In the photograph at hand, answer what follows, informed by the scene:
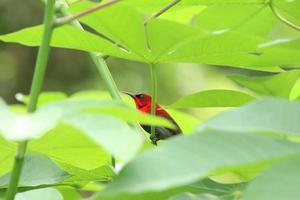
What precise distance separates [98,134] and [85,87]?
479 centimetres

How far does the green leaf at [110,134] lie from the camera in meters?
0.40

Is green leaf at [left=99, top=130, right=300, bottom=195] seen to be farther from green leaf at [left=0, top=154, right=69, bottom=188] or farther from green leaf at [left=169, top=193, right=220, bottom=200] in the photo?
green leaf at [left=0, top=154, right=69, bottom=188]

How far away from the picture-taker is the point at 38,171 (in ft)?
2.28

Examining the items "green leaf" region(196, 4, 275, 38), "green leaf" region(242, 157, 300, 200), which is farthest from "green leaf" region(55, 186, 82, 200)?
"green leaf" region(242, 157, 300, 200)

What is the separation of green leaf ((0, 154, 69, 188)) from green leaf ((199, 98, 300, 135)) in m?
0.26

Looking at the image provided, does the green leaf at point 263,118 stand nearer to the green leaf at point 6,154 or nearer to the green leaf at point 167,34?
the green leaf at point 167,34

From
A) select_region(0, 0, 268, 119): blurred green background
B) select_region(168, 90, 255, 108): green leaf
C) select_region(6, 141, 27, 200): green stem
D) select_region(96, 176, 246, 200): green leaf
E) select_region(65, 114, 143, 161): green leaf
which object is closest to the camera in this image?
select_region(65, 114, 143, 161): green leaf

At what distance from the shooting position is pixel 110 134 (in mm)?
416

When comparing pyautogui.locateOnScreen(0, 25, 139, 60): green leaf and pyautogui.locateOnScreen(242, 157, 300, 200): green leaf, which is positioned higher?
pyautogui.locateOnScreen(0, 25, 139, 60): green leaf

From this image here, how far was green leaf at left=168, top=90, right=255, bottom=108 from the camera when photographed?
77 centimetres

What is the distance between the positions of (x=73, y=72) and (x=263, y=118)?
569cm

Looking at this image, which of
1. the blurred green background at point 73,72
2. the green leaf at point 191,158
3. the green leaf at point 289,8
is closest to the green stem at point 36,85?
the green leaf at point 191,158

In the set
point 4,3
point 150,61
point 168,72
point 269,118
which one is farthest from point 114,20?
point 4,3

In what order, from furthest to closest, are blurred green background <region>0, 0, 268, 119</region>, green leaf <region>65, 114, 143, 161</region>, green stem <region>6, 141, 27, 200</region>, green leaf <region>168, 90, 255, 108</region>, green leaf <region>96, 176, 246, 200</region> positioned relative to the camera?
1. blurred green background <region>0, 0, 268, 119</region>
2. green leaf <region>168, 90, 255, 108</region>
3. green leaf <region>96, 176, 246, 200</region>
4. green stem <region>6, 141, 27, 200</region>
5. green leaf <region>65, 114, 143, 161</region>
